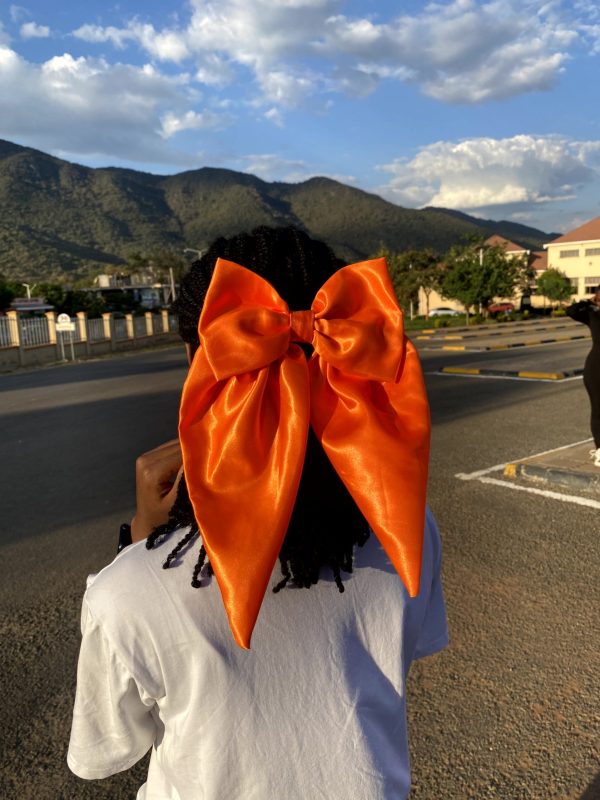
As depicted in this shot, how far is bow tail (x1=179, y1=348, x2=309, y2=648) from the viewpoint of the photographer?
96 cm

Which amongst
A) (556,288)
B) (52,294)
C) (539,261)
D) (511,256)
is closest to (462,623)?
(52,294)

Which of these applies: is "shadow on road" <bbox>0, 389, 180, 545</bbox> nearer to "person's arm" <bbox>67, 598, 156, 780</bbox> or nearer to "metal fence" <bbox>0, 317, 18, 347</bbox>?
"person's arm" <bbox>67, 598, 156, 780</bbox>

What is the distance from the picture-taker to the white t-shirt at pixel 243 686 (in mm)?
1030

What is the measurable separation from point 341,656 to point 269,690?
0.14m

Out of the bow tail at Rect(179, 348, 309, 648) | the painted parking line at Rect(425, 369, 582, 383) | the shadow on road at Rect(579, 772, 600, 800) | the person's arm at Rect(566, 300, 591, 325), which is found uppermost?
the bow tail at Rect(179, 348, 309, 648)

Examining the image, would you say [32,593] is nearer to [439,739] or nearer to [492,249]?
[439,739]

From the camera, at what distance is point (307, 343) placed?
109cm

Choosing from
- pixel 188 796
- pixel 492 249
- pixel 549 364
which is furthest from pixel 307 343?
pixel 492 249

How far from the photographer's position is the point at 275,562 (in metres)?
1.02

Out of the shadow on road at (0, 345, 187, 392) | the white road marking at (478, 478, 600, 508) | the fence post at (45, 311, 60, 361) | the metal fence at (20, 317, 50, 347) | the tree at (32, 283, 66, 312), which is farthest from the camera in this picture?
the tree at (32, 283, 66, 312)

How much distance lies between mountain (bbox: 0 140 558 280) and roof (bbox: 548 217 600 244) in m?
42.1

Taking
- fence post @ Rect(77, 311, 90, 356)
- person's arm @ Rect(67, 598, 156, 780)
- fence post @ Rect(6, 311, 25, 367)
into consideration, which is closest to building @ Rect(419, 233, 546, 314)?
fence post @ Rect(77, 311, 90, 356)

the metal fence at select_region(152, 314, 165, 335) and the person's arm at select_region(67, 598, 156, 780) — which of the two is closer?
the person's arm at select_region(67, 598, 156, 780)

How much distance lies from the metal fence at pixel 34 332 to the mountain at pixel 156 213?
232 ft
